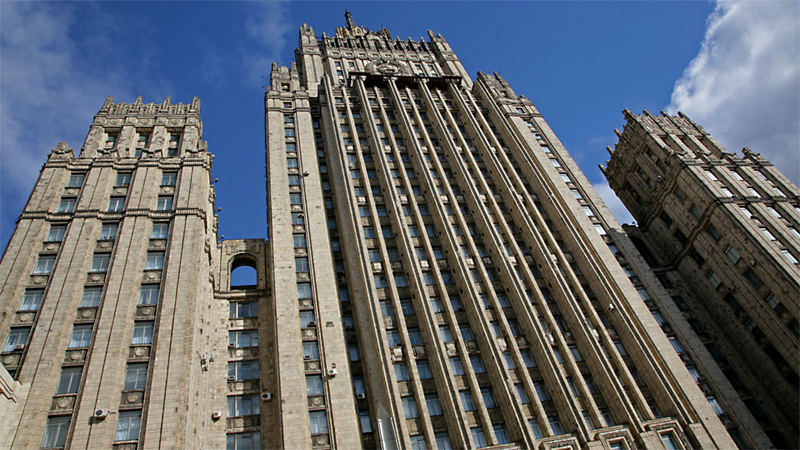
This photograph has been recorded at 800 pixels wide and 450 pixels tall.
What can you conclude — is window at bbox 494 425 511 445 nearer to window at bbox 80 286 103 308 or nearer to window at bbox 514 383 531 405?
window at bbox 514 383 531 405

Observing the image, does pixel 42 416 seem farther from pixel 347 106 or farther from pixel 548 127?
pixel 548 127

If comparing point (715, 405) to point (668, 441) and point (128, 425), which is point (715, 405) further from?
point (128, 425)

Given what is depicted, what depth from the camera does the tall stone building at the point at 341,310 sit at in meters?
33.7

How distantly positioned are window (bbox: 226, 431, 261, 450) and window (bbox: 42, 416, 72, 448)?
8.83 metres

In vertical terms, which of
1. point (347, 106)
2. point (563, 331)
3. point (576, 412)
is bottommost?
point (576, 412)

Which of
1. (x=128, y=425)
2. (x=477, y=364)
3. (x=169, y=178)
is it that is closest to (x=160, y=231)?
(x=169, y=178)

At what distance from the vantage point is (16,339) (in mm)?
33812

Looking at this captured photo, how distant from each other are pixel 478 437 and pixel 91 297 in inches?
1044

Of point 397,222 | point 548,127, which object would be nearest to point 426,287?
point 397,222

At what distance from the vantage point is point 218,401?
3612 cm

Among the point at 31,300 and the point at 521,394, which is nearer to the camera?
the point at 31,300

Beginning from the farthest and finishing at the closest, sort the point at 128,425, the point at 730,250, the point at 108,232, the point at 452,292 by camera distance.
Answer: the point at 730,250 < the point at 452,292 < the point at 108,232 < the point at 128,425

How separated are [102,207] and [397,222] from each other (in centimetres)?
2303

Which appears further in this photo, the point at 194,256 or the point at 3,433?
the point at 194,256
